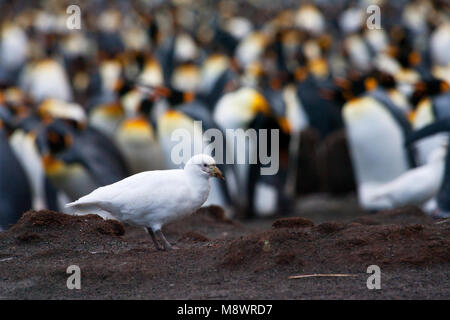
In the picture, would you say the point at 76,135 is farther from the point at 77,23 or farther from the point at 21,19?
the point at 21,19

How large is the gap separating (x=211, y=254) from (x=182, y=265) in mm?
237

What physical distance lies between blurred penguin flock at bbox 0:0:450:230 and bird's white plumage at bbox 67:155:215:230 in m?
3.35

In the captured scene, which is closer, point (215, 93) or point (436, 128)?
point (436, 128)

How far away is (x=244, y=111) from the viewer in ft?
37.8

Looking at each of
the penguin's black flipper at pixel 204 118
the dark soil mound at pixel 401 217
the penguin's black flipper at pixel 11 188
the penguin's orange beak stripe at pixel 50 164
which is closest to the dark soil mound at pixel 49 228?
the dark soil mound at pixel 401 217

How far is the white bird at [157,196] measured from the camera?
5254 mm

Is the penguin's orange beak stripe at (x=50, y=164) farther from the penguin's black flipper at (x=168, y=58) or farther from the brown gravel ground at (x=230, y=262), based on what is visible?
the penguin's black flipper at (x=168, y=58)

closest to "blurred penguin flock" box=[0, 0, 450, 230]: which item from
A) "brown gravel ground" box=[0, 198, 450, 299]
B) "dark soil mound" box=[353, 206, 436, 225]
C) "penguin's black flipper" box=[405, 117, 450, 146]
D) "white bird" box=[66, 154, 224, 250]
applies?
"penguin's black flipper" box=[405, 117, 450, 146]

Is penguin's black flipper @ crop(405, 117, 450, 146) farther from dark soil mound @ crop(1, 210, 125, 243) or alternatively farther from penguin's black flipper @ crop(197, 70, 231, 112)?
penguin's black flipper @ crop(197, 70, 231, 112)

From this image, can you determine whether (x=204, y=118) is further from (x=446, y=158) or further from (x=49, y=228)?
(x=49, y=228)

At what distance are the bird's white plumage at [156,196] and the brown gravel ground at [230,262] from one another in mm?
247

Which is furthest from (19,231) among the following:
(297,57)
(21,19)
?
(21,19)

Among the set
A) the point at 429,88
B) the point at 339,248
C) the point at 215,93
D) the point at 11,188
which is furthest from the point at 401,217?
the point at 215,93
